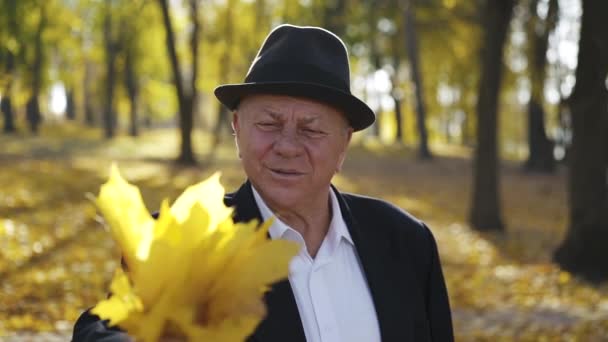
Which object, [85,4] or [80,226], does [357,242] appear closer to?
[80,226]

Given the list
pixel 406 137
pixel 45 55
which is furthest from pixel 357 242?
pixel 406 137

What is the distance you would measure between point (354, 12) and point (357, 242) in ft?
81.9

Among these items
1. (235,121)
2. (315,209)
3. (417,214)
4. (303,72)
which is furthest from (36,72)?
(303,72)

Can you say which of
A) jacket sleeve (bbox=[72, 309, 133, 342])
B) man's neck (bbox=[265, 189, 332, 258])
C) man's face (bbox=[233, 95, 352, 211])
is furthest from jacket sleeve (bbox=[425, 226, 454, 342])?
jacket sleeve (bbox=[72, 309, 133, 342])

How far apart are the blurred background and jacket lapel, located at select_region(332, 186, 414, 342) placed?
3.72 ft

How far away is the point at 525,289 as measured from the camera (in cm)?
939

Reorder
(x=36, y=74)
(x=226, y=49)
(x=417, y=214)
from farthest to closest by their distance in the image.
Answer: (x=226, y=49), (x=36, y=74), (x=417, y=214)

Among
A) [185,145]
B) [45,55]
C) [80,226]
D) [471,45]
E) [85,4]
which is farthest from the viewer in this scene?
[45,55]

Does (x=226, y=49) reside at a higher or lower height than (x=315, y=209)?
lower

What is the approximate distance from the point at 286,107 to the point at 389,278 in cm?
74

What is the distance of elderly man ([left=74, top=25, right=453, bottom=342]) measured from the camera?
233 cm

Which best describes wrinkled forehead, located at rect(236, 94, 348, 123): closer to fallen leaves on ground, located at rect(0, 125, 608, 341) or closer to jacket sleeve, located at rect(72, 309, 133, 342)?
jacket sleeve, located at rect(72, 309, 133, 342)

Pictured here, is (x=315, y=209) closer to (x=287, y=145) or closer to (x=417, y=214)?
(x=287, y=145)

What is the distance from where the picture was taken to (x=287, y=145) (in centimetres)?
233
